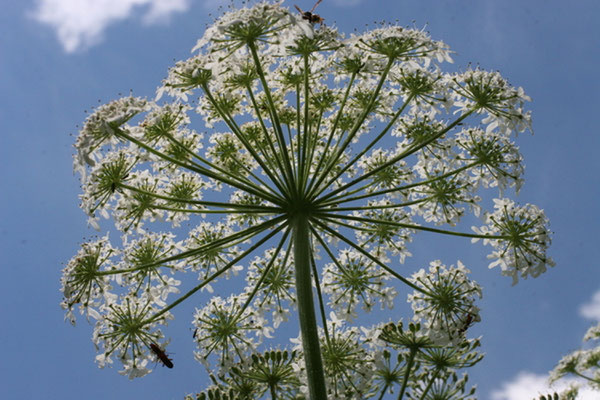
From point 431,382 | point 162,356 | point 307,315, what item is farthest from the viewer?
point 162,356

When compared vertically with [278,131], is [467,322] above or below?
below

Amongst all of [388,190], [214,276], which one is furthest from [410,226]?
[214,276]

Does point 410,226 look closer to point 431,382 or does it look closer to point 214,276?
point 431,382

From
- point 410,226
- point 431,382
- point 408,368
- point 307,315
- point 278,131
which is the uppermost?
point 278,131

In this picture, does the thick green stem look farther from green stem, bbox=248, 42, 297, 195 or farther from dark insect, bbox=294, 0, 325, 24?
dark insect, bbox=294, 0, 325, 24

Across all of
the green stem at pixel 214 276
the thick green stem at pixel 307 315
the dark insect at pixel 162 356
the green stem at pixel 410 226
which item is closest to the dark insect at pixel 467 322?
the green stem at pixel 410 226

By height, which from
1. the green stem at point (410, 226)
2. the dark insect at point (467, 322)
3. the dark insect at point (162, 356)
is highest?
the green stem at point (410, 226)

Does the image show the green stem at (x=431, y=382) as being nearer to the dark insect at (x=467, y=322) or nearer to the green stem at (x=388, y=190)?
the dark insect at (x=467, y=322)

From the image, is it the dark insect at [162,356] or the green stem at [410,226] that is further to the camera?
the dark insect at [162,356]
